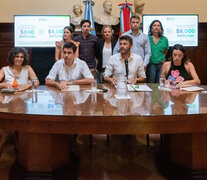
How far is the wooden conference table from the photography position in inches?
56.7

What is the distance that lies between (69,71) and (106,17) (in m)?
3.07

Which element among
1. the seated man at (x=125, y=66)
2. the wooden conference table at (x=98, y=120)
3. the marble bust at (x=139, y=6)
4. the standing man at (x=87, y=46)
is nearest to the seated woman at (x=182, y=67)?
the seated man at (x=125, y=66)

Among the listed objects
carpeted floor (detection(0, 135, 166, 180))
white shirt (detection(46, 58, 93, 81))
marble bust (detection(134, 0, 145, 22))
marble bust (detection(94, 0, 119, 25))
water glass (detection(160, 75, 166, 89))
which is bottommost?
carpeted floor (detection(0, 135, 166, 180))

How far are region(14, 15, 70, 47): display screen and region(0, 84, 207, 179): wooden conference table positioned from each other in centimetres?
347

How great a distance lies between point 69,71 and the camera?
2.96m

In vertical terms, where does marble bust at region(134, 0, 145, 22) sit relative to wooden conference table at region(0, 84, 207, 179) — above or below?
above

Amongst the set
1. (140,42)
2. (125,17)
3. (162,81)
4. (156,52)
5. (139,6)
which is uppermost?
(139,6)

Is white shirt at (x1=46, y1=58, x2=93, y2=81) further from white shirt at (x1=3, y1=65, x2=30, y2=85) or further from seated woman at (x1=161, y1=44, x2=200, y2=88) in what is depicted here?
seated woman at (x1=161, y1=44, x2=200, y2=88)

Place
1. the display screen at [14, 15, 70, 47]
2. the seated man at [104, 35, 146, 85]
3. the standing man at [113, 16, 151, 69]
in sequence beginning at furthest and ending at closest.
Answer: the display screen at [14, 15, 70, 47]
the standing man at [113, 16, 151, 69]
the seated man at [104, 35, 146, 85]

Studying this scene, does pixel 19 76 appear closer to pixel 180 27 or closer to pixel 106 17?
pixel 106 17

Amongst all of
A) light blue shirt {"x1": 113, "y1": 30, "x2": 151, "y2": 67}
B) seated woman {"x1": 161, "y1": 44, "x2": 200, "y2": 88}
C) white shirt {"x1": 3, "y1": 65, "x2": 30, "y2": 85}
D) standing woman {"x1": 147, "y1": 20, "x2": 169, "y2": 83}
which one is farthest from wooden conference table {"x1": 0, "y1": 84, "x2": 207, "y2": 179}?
standing woman {"x1": 147, "y1": 20, "x2": 169, "y2": 83}

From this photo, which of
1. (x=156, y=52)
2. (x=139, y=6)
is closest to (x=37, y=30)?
(x=139, y=6)

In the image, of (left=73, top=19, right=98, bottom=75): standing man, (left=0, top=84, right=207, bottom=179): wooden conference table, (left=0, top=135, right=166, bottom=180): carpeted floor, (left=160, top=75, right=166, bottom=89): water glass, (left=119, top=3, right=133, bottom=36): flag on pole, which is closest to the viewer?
(left=0, top=84, right=207, bottom=179): wooden conference table

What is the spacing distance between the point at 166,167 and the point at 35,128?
47.8 inches
